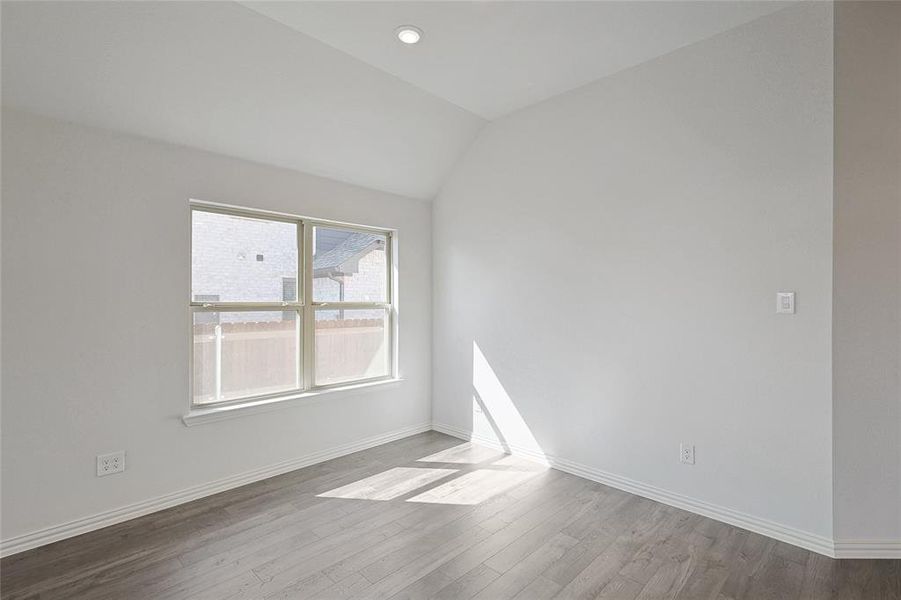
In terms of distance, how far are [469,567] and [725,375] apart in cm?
184

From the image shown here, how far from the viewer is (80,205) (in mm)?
2561

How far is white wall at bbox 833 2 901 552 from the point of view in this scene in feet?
7.38

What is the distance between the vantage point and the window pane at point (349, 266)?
3.77 metres

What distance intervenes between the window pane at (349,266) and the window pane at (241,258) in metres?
0.23

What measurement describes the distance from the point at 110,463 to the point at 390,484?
5.67 ft

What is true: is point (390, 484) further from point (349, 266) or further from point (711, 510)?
point (711, 510)

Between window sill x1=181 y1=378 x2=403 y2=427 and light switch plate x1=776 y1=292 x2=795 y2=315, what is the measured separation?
3.05m

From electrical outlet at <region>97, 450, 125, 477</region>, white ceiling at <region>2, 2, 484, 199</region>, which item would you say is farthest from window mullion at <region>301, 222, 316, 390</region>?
electrical outlet at <region>97, 450, 125, 477</region>

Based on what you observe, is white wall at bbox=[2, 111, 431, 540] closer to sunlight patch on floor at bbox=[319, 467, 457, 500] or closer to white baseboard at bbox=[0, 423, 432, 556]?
white baseboard at bbox=[0, 423, 432, 556]

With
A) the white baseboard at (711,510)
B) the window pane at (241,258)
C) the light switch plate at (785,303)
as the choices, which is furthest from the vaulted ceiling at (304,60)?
the white baseboard at (711,510)

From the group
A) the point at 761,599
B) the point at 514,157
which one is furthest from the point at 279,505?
the point at 514,157

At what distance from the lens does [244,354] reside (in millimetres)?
A: 3320

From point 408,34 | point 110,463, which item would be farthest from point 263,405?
point 408,34

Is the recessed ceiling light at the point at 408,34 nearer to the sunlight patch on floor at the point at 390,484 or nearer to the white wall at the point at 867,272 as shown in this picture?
the white wall at the point at 867,272
